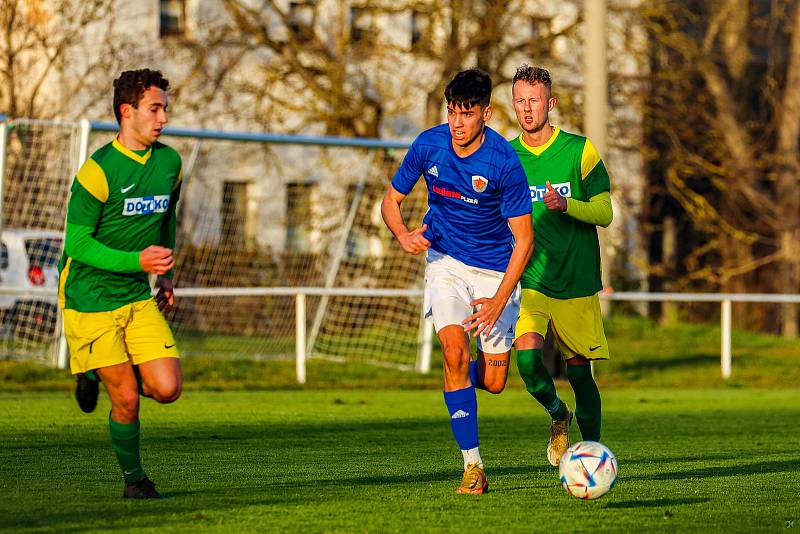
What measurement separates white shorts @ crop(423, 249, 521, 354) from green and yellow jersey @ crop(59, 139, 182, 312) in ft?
4.91

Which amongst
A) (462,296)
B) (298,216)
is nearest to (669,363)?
(298,216)

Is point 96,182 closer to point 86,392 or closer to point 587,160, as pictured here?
point 86,392

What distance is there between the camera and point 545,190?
843 cm

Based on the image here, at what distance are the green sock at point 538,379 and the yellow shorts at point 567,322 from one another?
0.14 metres

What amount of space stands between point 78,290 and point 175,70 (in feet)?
71.7

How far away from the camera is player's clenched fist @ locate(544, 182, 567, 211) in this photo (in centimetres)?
781

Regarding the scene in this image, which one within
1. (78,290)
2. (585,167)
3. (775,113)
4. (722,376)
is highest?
(775,113)

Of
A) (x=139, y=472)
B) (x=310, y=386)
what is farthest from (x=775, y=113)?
(x=139, y=472)

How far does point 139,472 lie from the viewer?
7156 millimetres

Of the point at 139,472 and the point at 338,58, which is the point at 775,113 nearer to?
the point at 338,58

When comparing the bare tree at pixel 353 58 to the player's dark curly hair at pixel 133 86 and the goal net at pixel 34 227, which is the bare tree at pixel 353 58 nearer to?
the goal net at pixel 34 227

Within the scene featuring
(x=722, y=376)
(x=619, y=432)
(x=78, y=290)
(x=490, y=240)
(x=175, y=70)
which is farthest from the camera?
(x=175, y=70)

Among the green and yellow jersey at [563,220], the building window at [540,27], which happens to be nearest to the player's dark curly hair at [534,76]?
the green and yellow jersey at [563,220]

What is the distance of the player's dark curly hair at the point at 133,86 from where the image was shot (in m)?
7.07
